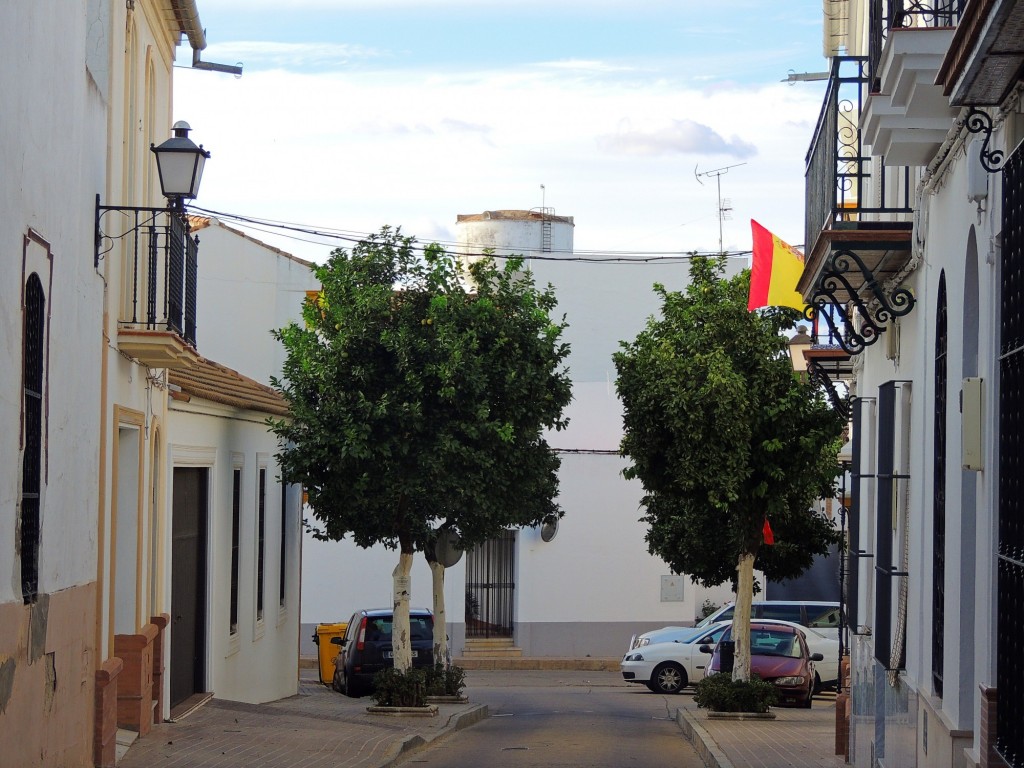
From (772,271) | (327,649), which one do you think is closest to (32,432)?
(772,271)

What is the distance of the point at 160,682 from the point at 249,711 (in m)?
2.95

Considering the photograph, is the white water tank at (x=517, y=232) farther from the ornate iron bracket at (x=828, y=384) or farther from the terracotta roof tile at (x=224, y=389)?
the ornate iron bracket at (x=828, y=384)

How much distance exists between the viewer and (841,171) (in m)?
12.1

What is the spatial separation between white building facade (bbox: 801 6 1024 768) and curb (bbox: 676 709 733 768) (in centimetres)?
152

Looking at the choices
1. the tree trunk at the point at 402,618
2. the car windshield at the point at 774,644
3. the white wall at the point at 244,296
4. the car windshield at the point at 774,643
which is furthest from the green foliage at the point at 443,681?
the white wall at the point at 244,296

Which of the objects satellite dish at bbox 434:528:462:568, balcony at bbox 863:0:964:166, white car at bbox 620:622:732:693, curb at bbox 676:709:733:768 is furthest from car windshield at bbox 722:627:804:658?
balcony at bbox 863:0:964:166

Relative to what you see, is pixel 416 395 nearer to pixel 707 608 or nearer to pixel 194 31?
pixel 194 31

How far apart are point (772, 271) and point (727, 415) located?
2.58 meters

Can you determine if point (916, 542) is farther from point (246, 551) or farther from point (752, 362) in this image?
point (246, 551)

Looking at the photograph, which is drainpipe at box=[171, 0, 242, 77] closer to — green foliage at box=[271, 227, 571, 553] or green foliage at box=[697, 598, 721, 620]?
green foliage at box=[271, 227, 571, 553]

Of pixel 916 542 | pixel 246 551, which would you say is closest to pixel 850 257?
Answer: pixel 916 542

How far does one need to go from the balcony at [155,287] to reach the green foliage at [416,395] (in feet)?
16.1

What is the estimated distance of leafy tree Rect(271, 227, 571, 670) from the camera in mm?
19281

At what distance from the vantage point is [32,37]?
8.58 m
